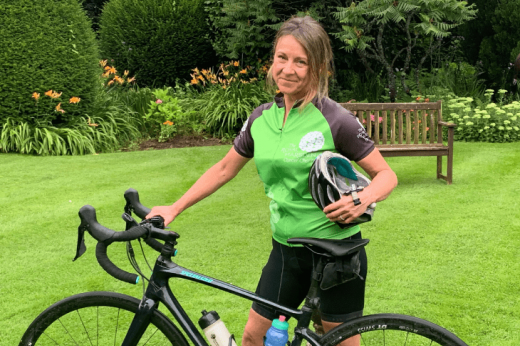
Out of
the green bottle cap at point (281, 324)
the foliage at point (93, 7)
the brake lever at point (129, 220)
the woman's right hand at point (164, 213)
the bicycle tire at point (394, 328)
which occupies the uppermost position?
the foliage at point (93, 7)

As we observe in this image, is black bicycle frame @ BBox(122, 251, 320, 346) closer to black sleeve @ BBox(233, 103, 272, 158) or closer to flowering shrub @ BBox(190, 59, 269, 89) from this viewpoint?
black sleeve @ BBox(233, 103, 272, 158)

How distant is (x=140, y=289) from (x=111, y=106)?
717 centimetres

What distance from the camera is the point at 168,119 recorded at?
10.9 meters

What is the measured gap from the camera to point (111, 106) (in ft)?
36.4

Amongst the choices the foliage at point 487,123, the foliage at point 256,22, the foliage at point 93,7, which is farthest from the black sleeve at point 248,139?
the foliage at point 93,7

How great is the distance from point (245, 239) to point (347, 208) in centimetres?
374

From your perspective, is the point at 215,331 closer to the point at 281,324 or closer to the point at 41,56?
the point at 281,324

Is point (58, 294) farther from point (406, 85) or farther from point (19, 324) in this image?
point (406, 85)

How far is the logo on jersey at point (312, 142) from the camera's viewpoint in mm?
2193

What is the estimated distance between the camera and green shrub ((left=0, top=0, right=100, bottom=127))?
9.47 metres

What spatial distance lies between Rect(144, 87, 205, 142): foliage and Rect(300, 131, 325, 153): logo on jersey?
28.5ft

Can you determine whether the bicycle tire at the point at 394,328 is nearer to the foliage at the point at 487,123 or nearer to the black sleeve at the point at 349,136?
the black sleeve at the point at 349,136

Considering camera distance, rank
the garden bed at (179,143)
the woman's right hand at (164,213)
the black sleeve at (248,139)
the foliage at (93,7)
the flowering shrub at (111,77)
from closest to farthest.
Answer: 1. the woman's right hand at (164,213)
2. the black sleeve at (248,139)
3. the garden bed at (179,143)
4. the flowering shrub at (111,77)
5. the foliage at (93,7)

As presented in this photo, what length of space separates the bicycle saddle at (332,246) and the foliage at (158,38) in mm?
12109
